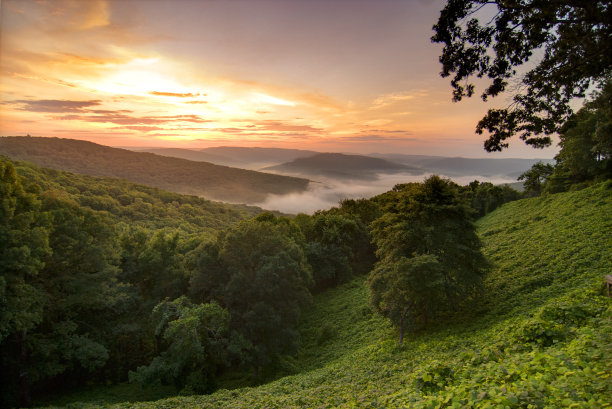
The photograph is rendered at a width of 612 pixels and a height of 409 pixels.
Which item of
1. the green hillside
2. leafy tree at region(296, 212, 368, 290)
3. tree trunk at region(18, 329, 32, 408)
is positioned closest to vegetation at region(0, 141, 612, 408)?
tree trunk at region(18, 329, 32, 408)

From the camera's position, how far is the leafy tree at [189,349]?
61.6ft

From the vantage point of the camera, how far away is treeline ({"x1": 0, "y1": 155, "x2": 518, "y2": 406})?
1864 centimetres

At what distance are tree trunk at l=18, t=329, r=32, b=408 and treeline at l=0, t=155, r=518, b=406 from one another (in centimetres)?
7

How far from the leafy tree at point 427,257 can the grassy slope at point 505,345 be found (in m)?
1.68

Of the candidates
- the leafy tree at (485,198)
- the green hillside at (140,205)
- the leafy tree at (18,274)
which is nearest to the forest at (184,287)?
the leafy tree at (18,274)

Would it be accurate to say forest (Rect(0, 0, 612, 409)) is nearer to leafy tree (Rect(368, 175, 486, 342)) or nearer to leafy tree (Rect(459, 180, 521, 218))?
leafy tree (Rect(368, 175, 486, 342))

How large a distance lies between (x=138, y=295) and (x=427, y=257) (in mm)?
25579

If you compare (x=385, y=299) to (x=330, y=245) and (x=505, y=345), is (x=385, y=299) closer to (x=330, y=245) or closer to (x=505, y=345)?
(x=505, y=345)

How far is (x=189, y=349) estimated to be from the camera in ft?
61.3

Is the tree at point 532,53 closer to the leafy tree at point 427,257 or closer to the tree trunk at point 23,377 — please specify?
the leafy tree at point 427,257

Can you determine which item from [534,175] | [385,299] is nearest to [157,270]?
[385,299]

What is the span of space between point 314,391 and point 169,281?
20.9 meters

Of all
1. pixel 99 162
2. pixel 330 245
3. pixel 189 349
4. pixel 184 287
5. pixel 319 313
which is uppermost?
pixel 99 162

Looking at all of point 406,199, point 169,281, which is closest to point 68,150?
point 169,281
